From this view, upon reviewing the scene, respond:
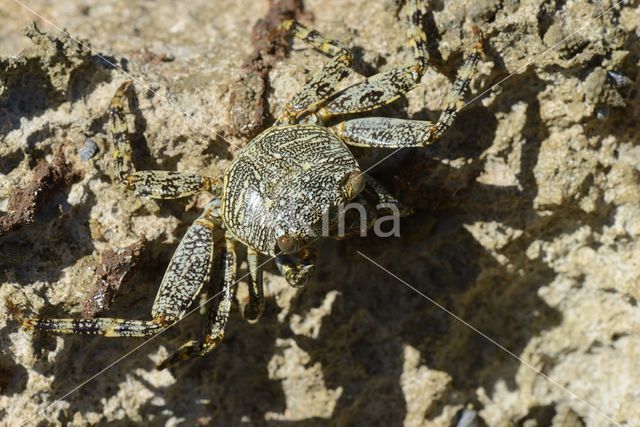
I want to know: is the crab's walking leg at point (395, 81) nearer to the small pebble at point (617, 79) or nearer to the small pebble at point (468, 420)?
the small pebble at point (617, 79)

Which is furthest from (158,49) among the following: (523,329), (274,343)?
(523,329)

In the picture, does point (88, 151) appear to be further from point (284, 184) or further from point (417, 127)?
point (417, 127)

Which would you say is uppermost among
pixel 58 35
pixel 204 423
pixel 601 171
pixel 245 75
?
pixel 58 35

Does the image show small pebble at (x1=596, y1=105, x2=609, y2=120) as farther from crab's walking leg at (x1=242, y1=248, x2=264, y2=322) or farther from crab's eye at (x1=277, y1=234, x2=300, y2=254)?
crab's walking leg at (x1=242, y1=248, x2=264, y2=322)

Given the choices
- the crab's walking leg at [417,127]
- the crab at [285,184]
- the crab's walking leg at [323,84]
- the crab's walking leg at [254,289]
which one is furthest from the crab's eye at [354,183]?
the crab's walking leg at [254,289]

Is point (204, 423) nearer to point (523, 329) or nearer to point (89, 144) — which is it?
point (89, 144)
